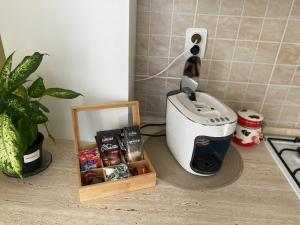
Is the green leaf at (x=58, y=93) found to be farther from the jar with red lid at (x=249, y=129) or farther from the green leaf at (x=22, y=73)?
the jar with red lid at (x=249, y=129)

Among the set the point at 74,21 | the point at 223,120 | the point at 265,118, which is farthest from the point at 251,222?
the point at 74,21

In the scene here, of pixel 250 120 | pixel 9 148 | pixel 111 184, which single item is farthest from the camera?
pixel 250 120

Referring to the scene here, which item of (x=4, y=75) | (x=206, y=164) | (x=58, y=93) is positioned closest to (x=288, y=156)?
(x=206, y=164)

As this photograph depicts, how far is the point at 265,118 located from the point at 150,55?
624 millimetres

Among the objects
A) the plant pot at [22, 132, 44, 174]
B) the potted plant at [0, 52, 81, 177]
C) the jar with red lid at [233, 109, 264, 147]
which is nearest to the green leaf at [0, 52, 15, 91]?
the potted plant at [0, 52, 81, 177]

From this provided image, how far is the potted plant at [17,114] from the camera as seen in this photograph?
617mm

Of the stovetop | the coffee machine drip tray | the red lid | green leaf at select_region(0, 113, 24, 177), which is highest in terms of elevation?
green leaf at select_region(0, 113, 24, 177)

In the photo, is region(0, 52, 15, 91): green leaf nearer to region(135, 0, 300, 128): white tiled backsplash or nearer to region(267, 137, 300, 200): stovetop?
region(135, 0, 300, 128): white tiled backsplash

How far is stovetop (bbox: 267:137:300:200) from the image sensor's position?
2.85 ft

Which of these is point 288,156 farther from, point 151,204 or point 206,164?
point 151,204

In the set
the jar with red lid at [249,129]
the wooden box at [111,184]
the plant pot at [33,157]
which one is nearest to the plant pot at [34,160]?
the plant pot at [33,157]

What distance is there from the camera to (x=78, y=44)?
2.74 feet

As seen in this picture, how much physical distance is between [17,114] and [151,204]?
→ 1.53ft

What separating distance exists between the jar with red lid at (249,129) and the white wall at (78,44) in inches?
19.2
